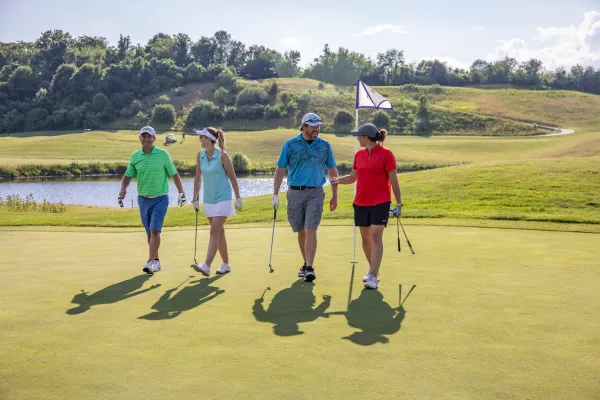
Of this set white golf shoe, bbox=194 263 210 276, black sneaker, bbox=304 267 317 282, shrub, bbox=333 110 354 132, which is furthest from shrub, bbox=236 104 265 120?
black sneaker, bbox=304 267 317 282

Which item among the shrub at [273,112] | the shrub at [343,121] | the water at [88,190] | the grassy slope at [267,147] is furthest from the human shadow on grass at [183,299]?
the shrub at [273,112]

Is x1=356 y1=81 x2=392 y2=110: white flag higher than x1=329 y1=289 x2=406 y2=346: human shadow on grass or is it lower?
higher

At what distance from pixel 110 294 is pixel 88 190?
167 feet

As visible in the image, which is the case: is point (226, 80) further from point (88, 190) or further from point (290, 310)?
point (290, 310)

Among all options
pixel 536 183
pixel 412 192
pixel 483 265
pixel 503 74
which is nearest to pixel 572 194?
pixel 536 183

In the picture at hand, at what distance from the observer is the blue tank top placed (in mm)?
10141

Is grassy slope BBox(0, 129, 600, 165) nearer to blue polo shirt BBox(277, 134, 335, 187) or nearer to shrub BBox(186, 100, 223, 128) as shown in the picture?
shrub BBox(186, 100, 223, 128)

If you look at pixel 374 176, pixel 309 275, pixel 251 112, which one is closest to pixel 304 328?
pixel 309 275

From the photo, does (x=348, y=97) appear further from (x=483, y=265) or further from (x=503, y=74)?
(x=483, y=265)

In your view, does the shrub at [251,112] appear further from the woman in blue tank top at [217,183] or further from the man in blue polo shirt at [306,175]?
the man in blue polo shirt at [306,175]

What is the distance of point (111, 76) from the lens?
14825cm

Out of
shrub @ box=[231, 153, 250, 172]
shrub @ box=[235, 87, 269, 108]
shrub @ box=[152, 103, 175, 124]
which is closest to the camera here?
shrub @ box=[231, 153, 250, 172]

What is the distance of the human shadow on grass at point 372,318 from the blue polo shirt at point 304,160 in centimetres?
225

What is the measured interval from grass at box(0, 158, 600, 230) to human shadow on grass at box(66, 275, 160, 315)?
1004 centimetres
